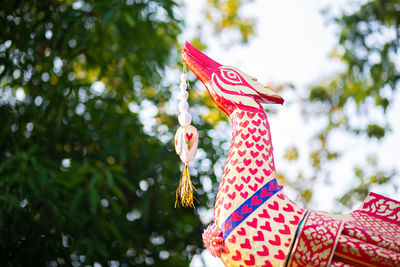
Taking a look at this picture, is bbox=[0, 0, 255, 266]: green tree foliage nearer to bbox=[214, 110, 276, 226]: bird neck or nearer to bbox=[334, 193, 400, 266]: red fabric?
bbox=[214, 110, 276, 226]: bird neck

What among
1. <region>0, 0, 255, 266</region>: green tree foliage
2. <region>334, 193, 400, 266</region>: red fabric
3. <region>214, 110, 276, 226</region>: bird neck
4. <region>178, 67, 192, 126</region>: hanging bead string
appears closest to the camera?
<region>334, 193, 400, 266</region>: red fabric

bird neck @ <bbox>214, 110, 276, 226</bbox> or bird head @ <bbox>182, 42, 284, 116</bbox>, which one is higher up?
bird head @ <bbox>182, 42, 284, 116</bbox>

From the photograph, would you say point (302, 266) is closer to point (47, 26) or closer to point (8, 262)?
point (8, 262)

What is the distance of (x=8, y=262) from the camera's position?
329 cm

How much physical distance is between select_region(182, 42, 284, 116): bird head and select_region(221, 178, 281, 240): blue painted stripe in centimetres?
31

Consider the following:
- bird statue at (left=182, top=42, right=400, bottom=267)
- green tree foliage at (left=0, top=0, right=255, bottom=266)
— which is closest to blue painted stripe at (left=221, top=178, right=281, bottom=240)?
bird statue at (left=182, top=42, right=400, bottom=267)

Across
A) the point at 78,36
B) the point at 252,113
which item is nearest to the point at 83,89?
the point at 78,36

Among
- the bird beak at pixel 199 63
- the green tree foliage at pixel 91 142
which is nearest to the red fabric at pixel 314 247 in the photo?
the bird beak at pixel 199 63

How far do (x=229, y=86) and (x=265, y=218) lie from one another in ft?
1.64

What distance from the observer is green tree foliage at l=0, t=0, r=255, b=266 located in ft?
11.6

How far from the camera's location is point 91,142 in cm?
405

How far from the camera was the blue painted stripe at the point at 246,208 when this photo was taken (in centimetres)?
152

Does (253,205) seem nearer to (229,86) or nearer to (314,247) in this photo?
(314,247)

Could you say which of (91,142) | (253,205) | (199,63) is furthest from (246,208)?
(91,142)
